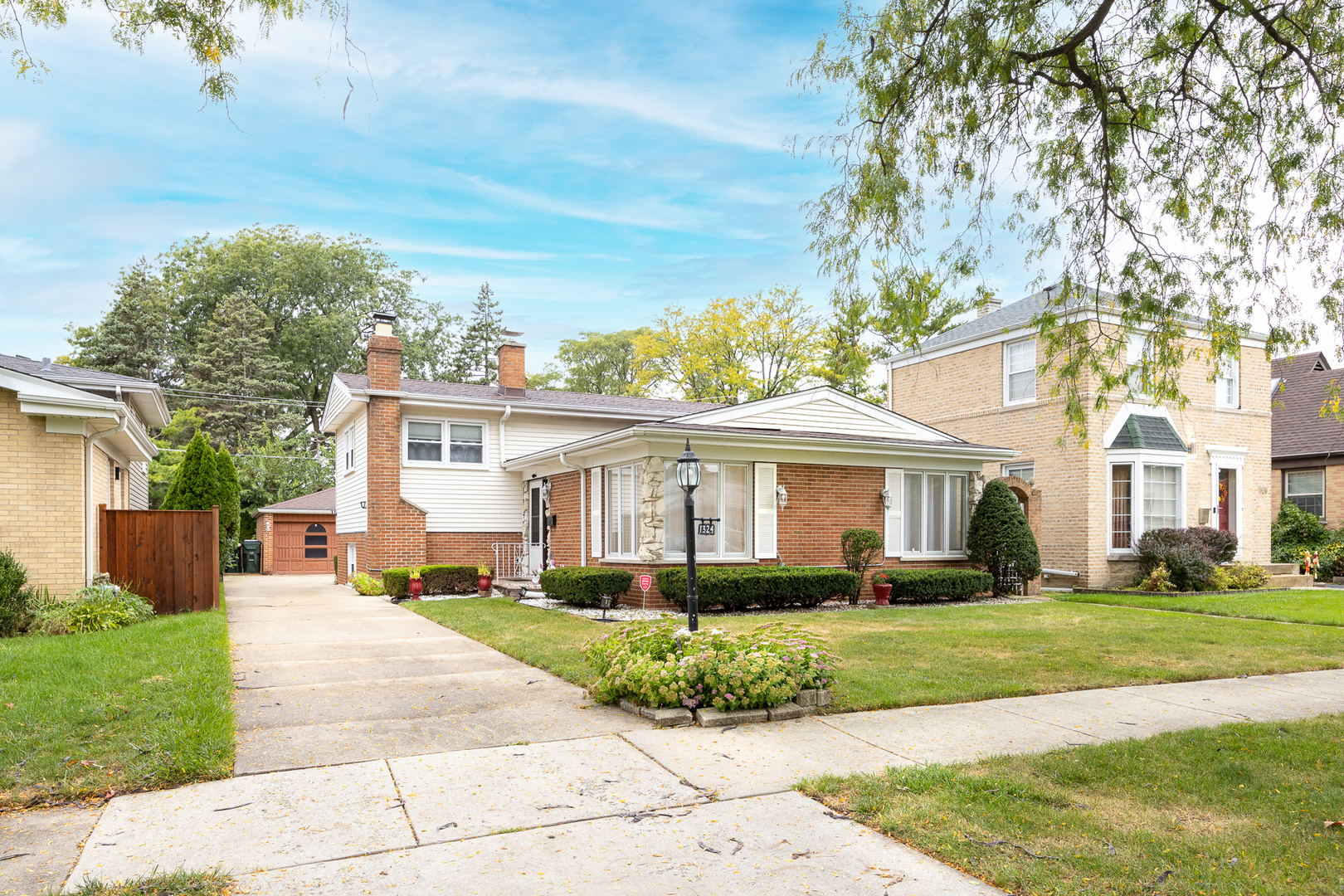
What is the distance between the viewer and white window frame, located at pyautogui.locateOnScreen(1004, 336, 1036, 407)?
1948cm

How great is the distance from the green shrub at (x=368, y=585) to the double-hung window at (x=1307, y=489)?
2499 cm

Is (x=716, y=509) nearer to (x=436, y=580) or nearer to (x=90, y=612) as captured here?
(x=436, y=580)

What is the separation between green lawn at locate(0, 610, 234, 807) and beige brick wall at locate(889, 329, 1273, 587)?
16.7 m

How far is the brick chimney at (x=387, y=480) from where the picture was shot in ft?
61.7

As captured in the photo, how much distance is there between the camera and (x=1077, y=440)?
56.6ft

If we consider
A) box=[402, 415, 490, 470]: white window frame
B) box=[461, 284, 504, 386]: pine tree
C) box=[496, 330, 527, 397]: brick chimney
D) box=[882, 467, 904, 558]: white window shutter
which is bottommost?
box=[882, 467, 904, 558]: white window shutter

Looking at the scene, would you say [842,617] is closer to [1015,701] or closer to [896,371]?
[1015,701]

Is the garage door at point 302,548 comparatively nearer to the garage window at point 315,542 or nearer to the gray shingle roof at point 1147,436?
the garage window at point 315,542

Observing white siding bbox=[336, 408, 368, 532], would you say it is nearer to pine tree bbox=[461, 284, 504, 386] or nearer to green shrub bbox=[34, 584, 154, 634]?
green shrub bbox=[34, 584, 154, 634]

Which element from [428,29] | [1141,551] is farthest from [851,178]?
[1141,551]

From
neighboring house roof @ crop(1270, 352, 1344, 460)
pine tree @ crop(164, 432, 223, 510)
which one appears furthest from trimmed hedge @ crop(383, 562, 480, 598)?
neighboring house roof @ crop(1270, 352, 1344, 460)

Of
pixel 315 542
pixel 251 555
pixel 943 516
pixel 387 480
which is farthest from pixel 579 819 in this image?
pixel 251 555

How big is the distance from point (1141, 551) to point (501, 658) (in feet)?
50.7

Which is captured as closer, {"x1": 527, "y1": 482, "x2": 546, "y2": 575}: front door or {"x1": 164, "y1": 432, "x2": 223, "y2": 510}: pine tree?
{"x1": 527, "y1": 482, "x2": 546, "y2": 575}: front door
